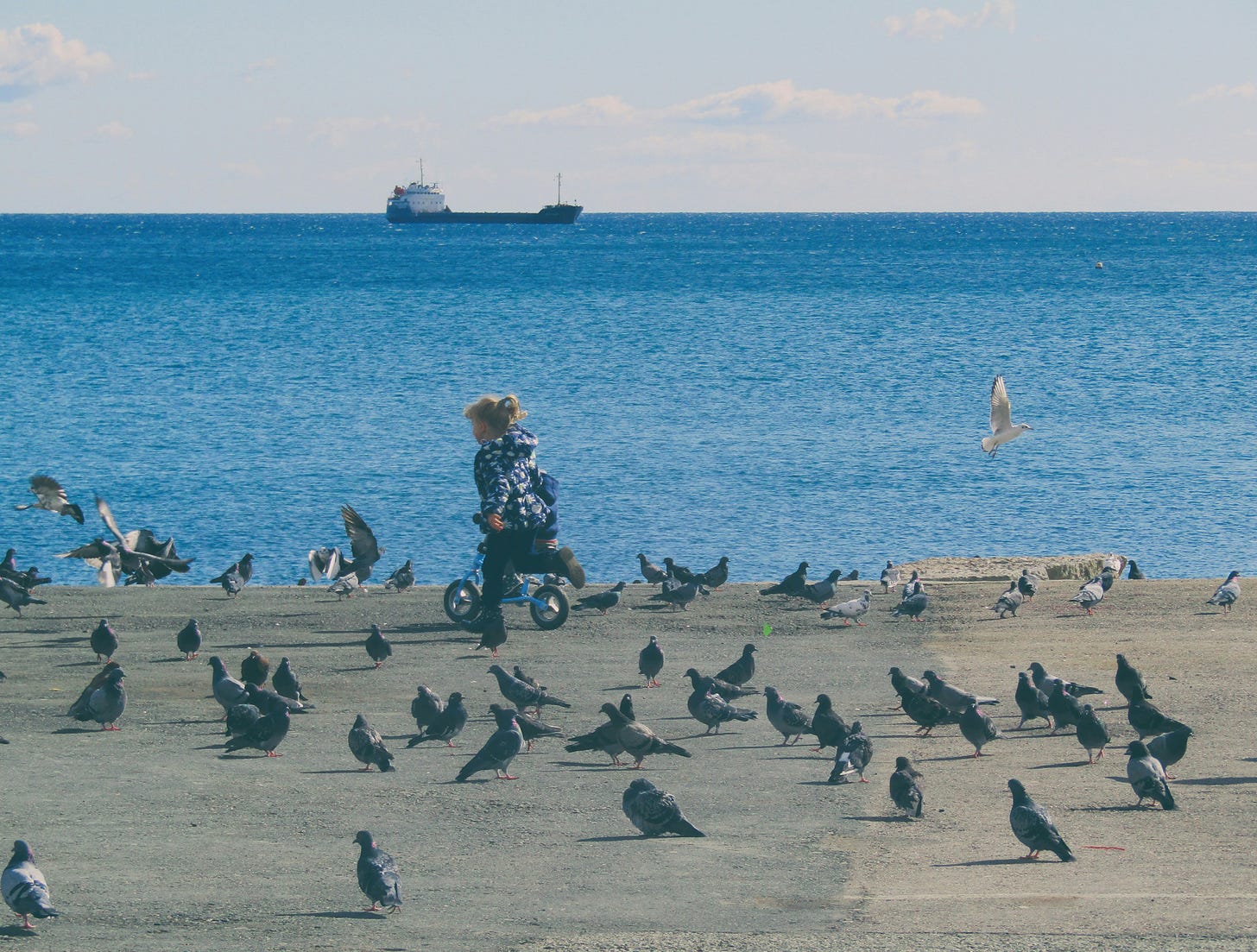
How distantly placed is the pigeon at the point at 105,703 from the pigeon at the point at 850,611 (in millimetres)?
8363

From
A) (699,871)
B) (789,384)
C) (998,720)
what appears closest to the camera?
(699,871)

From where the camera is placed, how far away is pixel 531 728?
12148 mm

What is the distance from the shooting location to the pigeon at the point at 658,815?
9.69 meters

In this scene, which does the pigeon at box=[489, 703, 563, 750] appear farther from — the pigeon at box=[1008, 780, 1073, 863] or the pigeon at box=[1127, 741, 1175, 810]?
the pigeon at box=[1127, 741, 1175, 810]

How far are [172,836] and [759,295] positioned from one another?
367 feet

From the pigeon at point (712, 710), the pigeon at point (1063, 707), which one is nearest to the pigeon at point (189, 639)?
the pigeon at point (712, 710)

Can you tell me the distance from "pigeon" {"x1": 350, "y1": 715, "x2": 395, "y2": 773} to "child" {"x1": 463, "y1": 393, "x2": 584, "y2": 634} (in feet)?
14.2

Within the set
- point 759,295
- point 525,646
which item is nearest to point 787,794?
point 525,646

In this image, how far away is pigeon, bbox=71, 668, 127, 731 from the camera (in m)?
12.5

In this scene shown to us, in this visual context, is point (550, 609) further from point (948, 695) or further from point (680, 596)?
point (948, 695)

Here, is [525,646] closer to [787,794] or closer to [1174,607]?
[787,794]

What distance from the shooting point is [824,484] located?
131ft

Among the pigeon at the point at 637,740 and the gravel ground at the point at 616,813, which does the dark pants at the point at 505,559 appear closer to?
the gravel ground at the point at 616,813

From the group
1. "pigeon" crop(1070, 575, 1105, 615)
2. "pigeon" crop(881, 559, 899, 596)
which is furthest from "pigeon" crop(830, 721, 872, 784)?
"pigeon" crop(881, 559, 899, 596)
